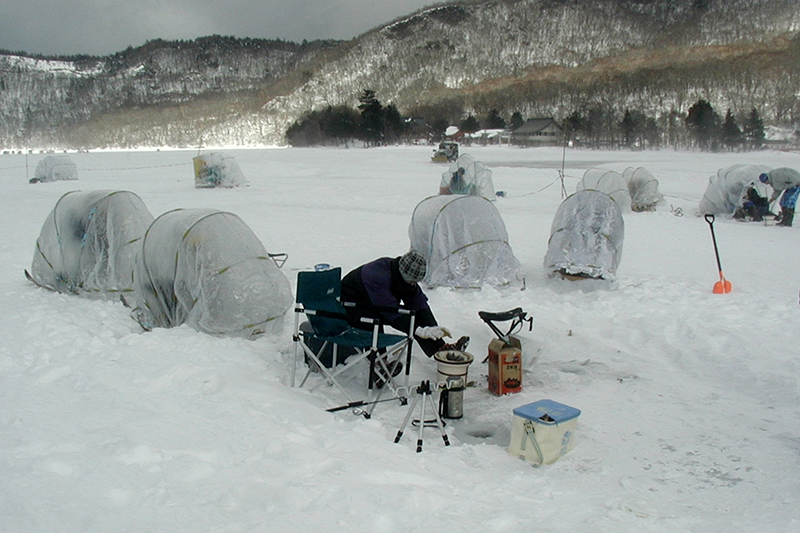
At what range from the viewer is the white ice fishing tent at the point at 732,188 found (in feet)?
53.5

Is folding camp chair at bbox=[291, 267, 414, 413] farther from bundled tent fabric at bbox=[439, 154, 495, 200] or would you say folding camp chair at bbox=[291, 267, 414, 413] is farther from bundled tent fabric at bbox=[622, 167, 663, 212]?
bundled tent fabric at bbox=[439, 154, 495, 200]

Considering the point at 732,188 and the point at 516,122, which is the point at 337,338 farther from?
the point at 516,122

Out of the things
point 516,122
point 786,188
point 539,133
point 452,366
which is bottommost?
point 452,366

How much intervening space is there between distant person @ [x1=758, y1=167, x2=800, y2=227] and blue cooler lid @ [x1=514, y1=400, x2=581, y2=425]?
47.6ft

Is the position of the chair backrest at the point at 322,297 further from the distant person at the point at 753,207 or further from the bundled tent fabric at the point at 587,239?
the distant person at the point at 753,207

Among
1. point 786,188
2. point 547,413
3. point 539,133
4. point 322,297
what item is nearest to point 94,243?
point 322,297

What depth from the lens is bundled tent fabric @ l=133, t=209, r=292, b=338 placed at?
5719 millimetres

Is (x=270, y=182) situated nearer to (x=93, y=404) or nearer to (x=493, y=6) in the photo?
(x=93, y=404)

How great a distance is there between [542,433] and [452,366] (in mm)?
1054

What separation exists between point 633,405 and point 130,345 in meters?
4.41

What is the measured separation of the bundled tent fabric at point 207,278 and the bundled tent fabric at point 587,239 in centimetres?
429

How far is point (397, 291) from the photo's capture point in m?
5.27

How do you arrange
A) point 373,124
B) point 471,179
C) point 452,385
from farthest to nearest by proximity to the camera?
point 373,124
point 471,179
point 452,385

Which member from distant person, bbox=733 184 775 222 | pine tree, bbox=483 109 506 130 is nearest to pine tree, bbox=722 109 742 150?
pine tree, bbox=483 109 506 130
